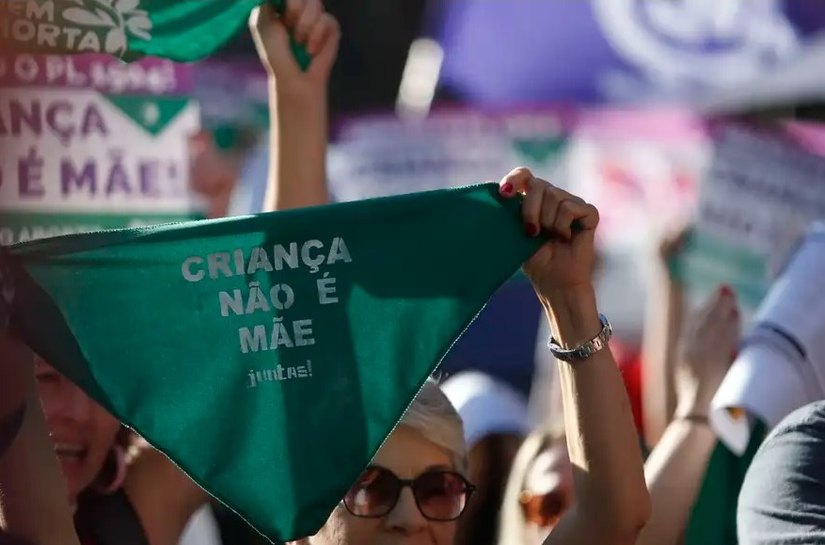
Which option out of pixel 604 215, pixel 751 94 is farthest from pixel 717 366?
pixel 751 94

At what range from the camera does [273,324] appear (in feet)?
6.98

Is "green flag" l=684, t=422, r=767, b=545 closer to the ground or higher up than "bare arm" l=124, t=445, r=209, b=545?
closer to the ground

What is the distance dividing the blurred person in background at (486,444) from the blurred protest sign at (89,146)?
5.19 feet

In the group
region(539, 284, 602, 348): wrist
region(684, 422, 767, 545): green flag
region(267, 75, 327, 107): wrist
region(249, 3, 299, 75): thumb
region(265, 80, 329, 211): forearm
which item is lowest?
region(684, 422, 767, 545): green flag

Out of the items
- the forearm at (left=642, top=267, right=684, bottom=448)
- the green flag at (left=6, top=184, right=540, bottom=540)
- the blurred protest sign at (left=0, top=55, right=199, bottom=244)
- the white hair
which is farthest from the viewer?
the blurred protest sign at (left=0, top=55, right=199, bottom=244)

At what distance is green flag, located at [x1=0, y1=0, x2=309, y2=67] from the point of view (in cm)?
277

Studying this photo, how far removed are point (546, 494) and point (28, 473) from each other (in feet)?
3.74

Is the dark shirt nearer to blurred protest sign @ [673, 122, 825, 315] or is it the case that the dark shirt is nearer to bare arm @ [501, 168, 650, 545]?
bare arm @ [501, 168, 650, 545]

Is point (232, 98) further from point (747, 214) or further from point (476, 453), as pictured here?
point (476, 453)

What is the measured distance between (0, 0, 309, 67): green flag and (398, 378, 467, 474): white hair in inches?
29.5

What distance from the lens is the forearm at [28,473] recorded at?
6.45 feet

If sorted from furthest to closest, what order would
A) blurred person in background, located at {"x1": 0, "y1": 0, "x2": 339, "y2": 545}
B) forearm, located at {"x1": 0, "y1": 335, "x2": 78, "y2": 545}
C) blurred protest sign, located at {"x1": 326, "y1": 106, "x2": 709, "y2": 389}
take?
1. blurred protest sign, located at {"x1": 326, "y1": 106, "x2": 709, "y2": 389}
2. blurred person in background, located at {"x1": 0, "y1": 0, "x2": 339, "y2": 545}
3. forearm, located at {"x1": 0, "y1": 335, "x2": 78, "y2": 545}

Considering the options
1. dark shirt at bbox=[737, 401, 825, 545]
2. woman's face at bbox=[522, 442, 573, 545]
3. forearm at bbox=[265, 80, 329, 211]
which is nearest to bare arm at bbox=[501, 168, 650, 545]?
dark shirt at bbox=[737, 401, 825, 545]

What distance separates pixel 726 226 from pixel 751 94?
2.82ft
